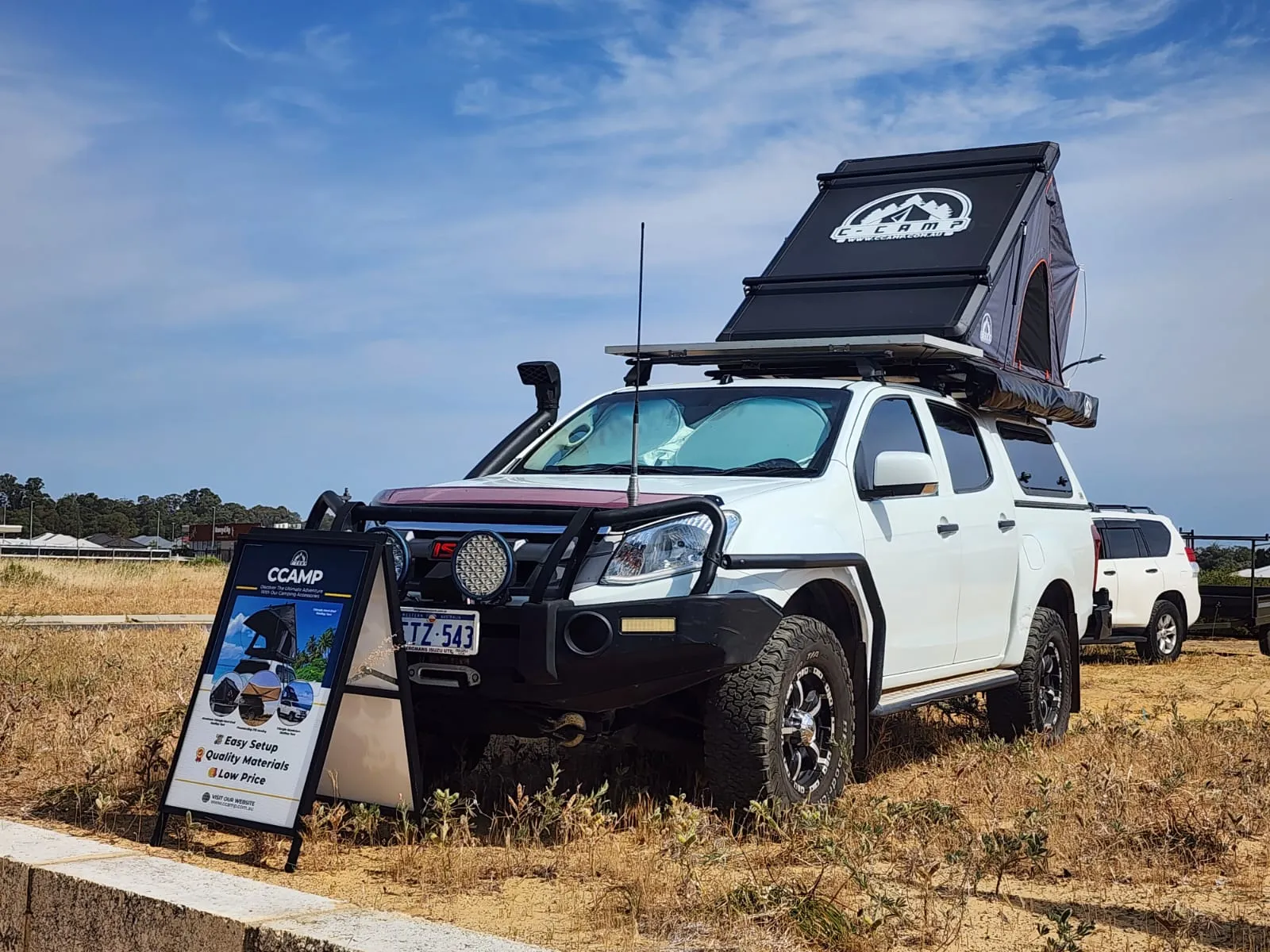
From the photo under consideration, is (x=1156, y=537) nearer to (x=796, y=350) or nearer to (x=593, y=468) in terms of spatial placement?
(x=796, y=350)

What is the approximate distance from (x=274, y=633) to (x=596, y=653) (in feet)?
3.94

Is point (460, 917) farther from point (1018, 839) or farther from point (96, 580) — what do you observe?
point (96, 580)

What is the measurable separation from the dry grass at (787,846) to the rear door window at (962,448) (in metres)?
1.40

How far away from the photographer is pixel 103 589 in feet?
87.3

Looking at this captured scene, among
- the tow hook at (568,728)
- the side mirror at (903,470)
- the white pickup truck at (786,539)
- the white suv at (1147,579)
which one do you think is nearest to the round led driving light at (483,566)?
the white pickup truck at (786,539)

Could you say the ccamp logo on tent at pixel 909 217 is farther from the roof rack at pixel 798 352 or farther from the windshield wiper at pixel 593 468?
the windshield wiper at pixel 593 468

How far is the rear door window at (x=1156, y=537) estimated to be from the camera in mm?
15625

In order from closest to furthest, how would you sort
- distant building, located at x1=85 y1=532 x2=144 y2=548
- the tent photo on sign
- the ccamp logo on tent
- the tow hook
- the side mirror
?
the tent photo on sign → the tow hook → the side mirror → the ccamp logo on tent → distant building, located at x1=85 y1=532 x2=144 y2=548

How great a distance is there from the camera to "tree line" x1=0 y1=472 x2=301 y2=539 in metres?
123

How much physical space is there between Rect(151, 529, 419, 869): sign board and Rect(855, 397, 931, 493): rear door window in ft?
7.79

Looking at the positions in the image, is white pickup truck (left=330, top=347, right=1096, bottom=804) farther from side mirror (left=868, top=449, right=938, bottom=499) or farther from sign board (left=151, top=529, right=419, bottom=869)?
sign board (left=151, top=529, right=419, bottom=869)

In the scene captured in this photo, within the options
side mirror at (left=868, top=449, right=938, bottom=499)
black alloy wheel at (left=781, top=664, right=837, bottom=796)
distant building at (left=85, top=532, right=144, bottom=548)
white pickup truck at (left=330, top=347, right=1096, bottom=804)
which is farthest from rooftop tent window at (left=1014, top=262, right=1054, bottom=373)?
distant building at (left=85, top=532, right=144, bottom=548)

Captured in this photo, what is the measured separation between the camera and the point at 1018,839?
4.64 m

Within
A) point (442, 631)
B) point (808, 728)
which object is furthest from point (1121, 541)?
point (442, 631)
